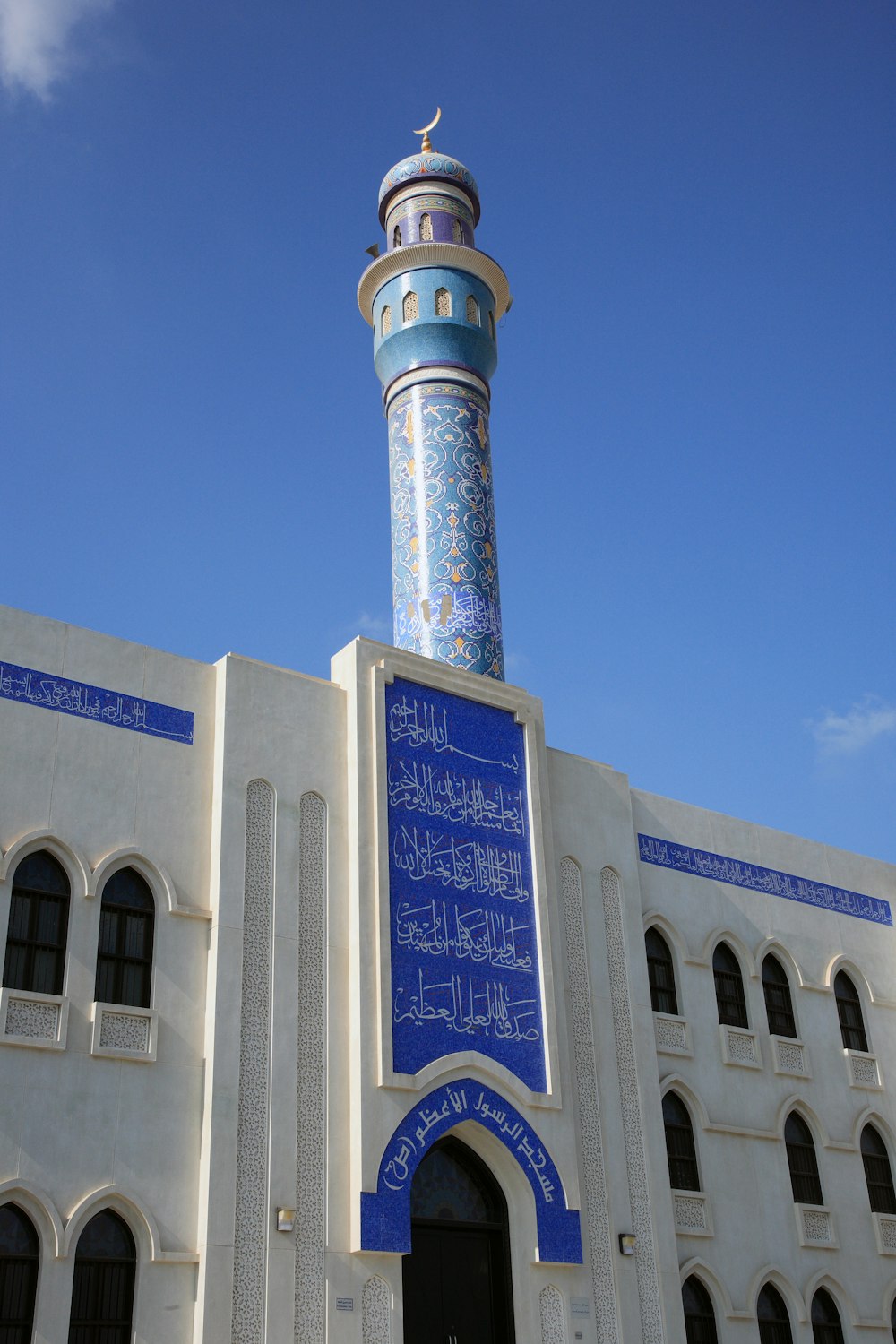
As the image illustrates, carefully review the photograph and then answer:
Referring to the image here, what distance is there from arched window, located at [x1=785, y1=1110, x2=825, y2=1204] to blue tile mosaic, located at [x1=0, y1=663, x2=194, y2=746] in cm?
675

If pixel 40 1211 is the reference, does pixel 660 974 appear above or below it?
above

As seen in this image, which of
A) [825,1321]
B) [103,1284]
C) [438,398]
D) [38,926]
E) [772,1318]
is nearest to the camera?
[103,1284]

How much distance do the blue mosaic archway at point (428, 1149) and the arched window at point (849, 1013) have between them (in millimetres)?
4630

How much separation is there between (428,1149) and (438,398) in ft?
24.5

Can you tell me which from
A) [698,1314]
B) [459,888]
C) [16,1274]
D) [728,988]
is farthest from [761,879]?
[16,1274]

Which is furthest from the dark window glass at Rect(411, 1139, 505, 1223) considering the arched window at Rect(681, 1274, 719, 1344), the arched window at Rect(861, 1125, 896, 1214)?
the arched window at Rect(861, 1125, 896, 1214)

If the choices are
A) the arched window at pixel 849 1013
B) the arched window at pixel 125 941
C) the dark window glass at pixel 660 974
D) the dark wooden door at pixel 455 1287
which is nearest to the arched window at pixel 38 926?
the arched window at pixel 125 941

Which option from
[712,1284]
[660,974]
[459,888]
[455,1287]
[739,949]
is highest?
[739,949]

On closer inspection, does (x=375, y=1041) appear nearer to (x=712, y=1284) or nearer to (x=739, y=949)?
(x=712, y=1284)

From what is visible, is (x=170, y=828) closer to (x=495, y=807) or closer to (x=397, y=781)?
(x=397, y=781)

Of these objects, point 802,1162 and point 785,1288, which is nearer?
point 785,1288

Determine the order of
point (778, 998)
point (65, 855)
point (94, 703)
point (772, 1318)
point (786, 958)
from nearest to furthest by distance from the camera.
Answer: point (65, 855), point (94, 703), point (772, 1318), point (778, 998), point (786, 958)

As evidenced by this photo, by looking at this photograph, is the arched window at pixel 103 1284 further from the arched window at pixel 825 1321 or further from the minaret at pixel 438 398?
the arched window at pixel 825 1321

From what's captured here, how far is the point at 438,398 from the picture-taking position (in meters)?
14.4
